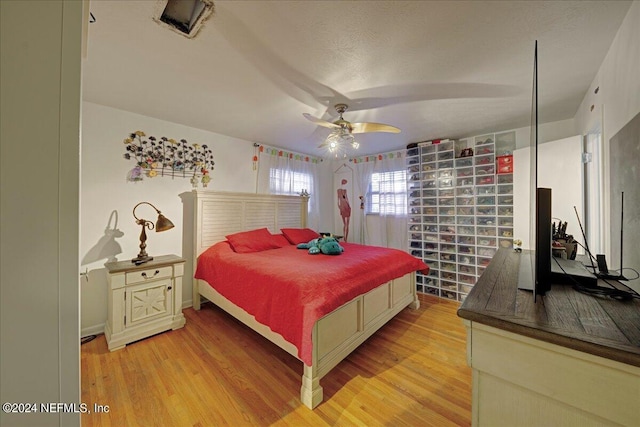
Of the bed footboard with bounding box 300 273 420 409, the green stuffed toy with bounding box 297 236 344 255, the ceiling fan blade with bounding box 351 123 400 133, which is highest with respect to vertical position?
the ceiling fan blade with bounding box 351 123 400 133

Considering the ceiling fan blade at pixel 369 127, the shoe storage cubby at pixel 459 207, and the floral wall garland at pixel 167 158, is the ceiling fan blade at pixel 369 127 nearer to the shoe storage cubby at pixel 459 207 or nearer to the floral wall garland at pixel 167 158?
the shoe storage cubby at pixel 459 207

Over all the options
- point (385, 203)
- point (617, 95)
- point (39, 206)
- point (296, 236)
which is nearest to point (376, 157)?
point (385, 203)

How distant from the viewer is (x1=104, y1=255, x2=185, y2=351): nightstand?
209 centimetres

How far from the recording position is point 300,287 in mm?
1672

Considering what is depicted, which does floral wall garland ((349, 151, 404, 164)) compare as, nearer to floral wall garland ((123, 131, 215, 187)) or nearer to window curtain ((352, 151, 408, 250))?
window curtain ((352, 151, 408, 250))

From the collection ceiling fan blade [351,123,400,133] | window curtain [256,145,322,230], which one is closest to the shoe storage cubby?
ceiling fan blade [351,123,400,133]

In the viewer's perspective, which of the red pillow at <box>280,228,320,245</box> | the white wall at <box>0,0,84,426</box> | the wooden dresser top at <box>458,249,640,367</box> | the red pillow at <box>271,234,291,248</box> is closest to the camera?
the white wall at <box>0,0,84,426</box>

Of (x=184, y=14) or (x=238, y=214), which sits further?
(x=238, y=214)

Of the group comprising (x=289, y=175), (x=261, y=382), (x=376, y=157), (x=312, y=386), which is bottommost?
(x=261, y=382)

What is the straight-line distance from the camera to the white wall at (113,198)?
89.5 inches

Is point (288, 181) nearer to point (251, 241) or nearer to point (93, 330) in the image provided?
point (251, 241)

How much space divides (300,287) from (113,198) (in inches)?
87.6

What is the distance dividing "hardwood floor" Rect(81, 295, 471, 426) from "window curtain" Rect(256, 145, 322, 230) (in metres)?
2.19

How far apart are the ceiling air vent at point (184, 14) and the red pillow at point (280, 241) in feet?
7.68
